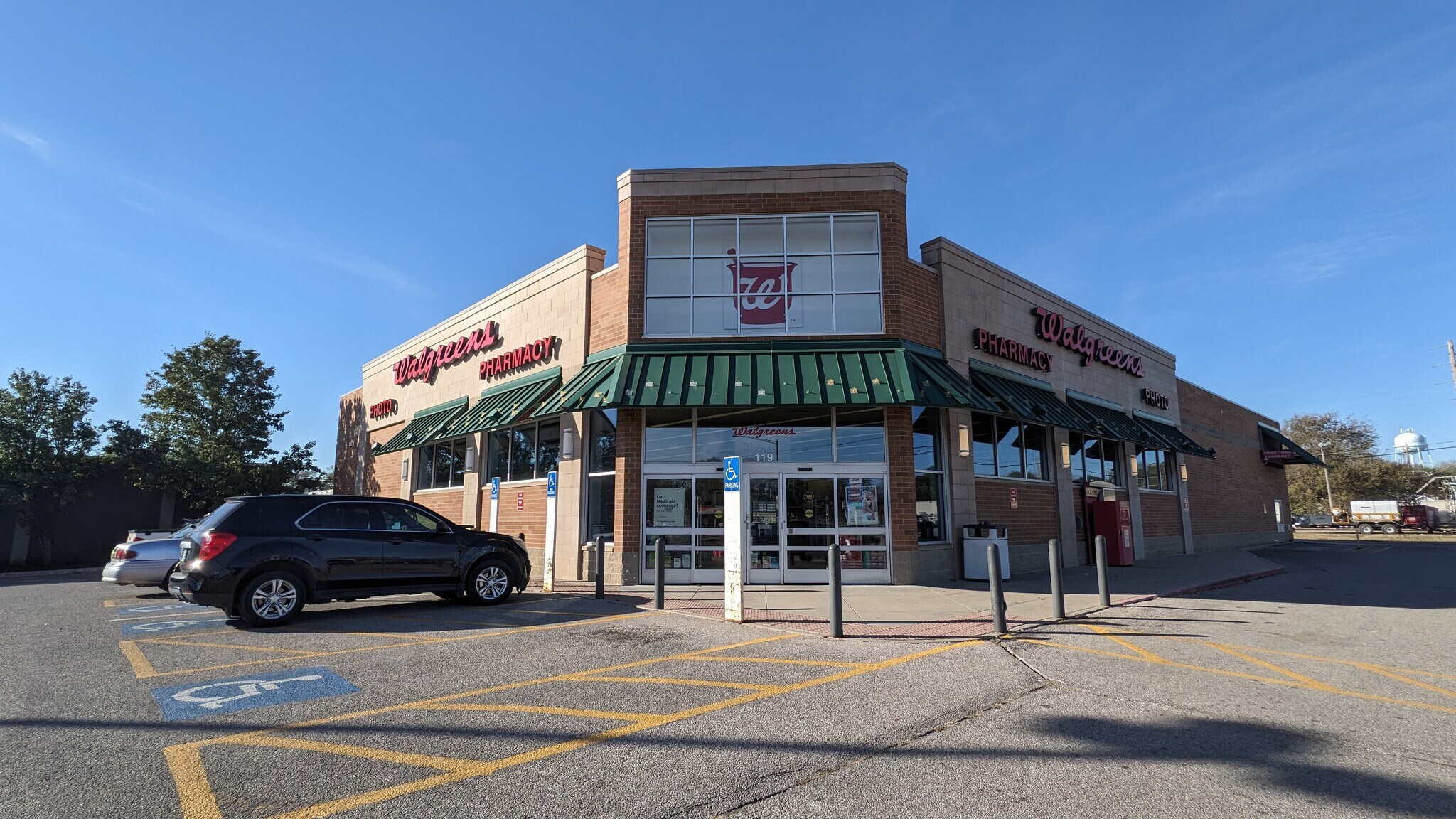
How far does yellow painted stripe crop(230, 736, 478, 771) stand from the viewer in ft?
13.7

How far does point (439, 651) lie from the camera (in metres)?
7.41

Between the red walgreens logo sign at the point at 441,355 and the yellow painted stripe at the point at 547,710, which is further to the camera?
the red walgreens logo sign at the point at 441,355

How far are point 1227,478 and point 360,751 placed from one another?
32.5 metres

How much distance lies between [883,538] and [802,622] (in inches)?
179

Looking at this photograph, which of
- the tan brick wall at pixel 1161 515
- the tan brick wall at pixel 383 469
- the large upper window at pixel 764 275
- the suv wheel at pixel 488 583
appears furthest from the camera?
the tan brick wall at pixel 383 469

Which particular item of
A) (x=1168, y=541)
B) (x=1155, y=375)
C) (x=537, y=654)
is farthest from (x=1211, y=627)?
(x=1155, y=375)

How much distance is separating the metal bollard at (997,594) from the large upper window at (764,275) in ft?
22.2

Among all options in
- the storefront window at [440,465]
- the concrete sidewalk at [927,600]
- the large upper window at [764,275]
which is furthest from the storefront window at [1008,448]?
the storefront window at [440,465]

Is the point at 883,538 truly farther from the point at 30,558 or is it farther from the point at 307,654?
the point at 30,558

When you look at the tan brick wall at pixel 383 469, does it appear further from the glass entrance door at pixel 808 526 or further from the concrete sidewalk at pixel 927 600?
the glass entrance door at pixel 808 526

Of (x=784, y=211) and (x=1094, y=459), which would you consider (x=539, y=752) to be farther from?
(x=1094, y=459)

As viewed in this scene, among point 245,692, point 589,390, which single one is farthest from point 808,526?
point 245,692

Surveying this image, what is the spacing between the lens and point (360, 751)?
14.4 ft

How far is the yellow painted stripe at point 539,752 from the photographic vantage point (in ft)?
11.8
